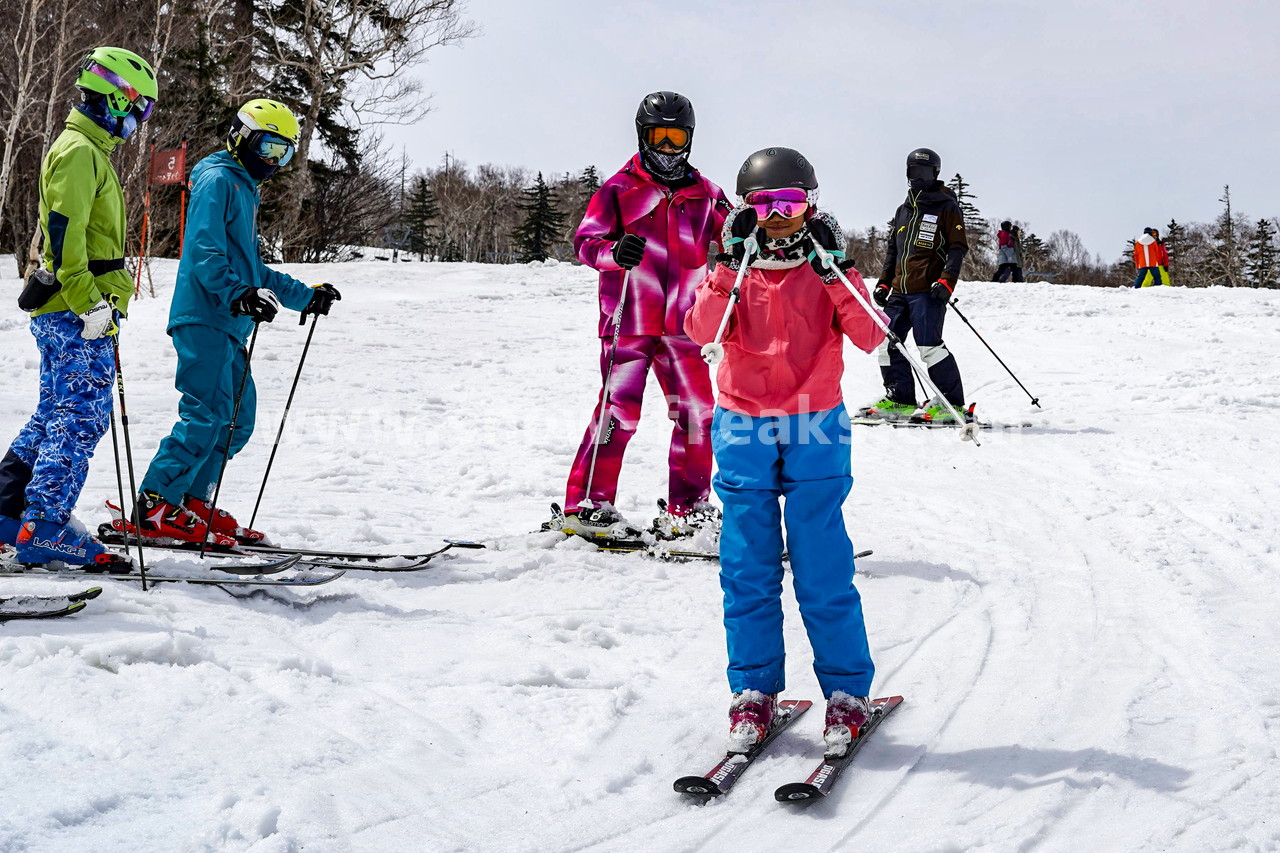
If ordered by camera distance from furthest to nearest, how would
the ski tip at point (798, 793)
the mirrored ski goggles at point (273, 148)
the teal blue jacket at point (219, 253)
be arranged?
1. the mirrored ski goggles at point (273, 148)
2. the teal blue jacket at point (219, 253)
3. the ski tip at point (798, 793)

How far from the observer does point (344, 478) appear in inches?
255

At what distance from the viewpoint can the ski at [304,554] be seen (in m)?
4.46

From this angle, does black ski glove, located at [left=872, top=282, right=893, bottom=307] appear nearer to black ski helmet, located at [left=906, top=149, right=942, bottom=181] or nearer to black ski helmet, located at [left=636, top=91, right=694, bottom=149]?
black ski helmet, located at [left=906, top=149, right=942, bottom=181]

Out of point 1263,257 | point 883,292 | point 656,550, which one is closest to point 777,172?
point 656,550

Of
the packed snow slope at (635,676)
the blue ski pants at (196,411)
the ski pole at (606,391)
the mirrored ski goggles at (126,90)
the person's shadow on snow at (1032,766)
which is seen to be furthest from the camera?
the ski pole at (606,391)

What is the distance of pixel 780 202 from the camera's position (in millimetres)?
2906

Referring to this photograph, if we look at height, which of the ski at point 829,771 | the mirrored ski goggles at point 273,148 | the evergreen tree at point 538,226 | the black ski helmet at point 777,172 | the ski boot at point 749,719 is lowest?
the ski at point 829,771

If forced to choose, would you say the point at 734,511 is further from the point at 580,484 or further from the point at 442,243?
the point at 442,243

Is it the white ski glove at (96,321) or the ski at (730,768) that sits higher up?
the white ski glove at (96,321)

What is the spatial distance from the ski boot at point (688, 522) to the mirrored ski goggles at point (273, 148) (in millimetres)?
2673

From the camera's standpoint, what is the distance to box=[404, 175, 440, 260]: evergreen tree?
55.2 metres

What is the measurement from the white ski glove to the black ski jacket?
20.8ft

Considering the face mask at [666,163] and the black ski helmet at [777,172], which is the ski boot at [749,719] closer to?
the black ski helmet at [777,172]

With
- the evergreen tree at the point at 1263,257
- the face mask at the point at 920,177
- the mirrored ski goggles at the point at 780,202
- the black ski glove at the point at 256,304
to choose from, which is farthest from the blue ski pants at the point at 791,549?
the evergreen tree at the point at 1263,257
